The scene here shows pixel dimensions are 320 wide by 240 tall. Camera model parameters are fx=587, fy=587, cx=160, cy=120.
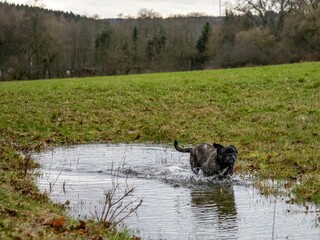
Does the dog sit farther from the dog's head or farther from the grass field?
the grass field

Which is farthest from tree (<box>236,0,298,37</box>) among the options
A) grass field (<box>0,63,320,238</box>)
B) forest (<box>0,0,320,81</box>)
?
grass field (<box>0,63,320,238</box>)

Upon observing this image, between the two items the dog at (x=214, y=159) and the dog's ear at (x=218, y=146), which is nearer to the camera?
the dog at (x=214, y=159)

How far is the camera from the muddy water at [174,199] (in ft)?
28.9

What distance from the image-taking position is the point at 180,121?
73.5ft

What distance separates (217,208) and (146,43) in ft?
281

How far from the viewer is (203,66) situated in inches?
3420

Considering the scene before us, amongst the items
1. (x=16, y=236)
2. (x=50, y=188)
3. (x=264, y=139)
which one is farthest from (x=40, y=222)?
(x=264, y=139)

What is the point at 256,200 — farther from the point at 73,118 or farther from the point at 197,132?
the point at 73,118

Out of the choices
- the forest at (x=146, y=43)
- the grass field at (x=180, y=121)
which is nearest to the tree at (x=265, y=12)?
the forest at (x=146, y=43)

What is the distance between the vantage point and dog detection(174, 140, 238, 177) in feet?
42.3

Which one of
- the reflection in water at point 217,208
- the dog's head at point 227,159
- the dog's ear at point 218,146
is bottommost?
the reflection in water at point 217,208

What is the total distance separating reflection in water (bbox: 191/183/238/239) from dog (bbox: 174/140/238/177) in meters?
0.60

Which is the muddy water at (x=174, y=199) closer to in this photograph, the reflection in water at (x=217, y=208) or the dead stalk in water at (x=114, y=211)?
the reflection in water at (x=217, y=208)

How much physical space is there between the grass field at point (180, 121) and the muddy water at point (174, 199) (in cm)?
80
